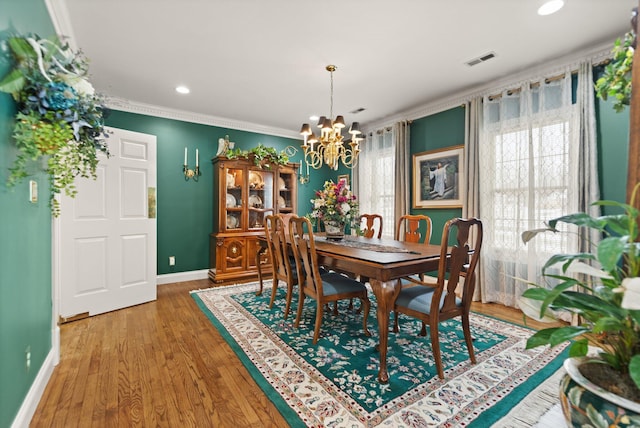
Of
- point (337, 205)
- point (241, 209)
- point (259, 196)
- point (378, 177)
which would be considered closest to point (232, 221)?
point (241, 209)

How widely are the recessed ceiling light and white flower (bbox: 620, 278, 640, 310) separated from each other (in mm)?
2467

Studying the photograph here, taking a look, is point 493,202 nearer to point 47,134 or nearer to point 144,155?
point 47,134

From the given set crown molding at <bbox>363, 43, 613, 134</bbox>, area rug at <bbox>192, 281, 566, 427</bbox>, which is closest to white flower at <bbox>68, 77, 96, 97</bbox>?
area rug at <bbox>192, 281, 566, 427</bbox>

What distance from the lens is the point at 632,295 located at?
2.09 ft

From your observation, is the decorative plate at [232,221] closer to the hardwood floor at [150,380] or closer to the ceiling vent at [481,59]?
the hardwood floor at [150,380]

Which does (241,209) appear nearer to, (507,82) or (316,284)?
(316,284)

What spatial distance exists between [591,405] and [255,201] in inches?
186

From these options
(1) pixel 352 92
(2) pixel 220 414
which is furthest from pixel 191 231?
(2) pixel 220 414

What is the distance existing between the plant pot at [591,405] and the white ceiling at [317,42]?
2439 millimetres

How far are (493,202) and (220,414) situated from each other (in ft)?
11.4

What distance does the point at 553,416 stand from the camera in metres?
0.92

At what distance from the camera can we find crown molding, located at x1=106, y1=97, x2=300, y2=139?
13.3 ft

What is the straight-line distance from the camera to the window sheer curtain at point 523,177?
2959mm

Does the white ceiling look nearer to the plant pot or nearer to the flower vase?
the flower vase
